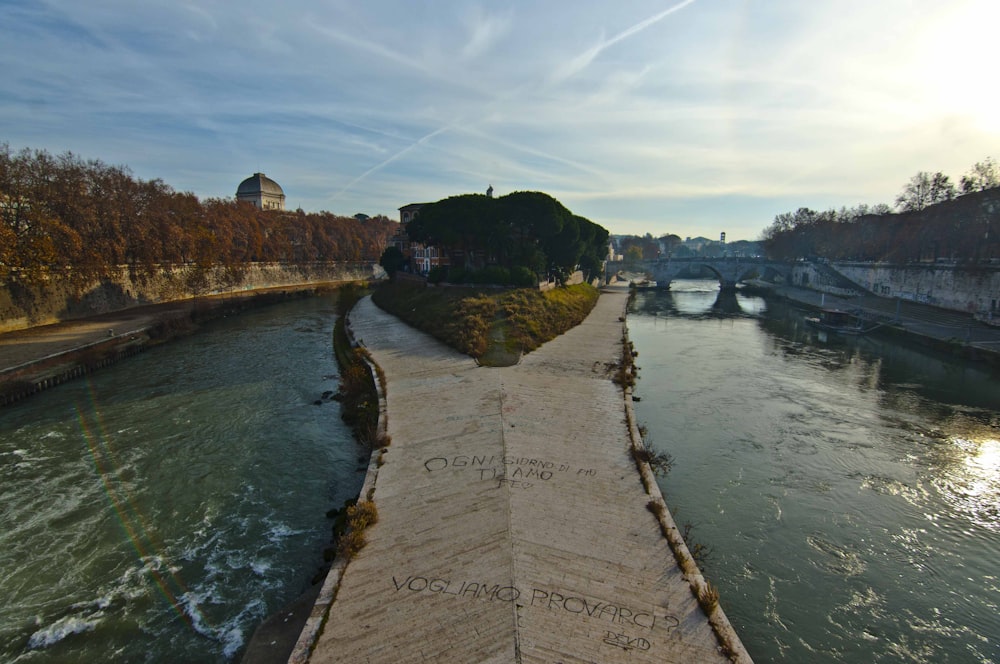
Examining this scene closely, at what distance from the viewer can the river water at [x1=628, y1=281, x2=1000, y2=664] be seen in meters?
9.59

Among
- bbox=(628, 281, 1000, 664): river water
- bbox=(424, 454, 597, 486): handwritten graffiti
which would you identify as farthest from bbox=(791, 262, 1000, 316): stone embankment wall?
bbox=(424, 454, 597, 486): handwritten graffiti

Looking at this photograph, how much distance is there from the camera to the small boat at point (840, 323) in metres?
42.2

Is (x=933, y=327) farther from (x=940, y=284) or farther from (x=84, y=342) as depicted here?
(x=84, y=342)

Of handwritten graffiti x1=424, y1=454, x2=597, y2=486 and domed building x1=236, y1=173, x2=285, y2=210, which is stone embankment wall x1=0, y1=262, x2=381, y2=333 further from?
handwritten graffiti x1=424, y1=454, x2=597, y2=486

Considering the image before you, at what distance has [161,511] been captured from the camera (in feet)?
43.2

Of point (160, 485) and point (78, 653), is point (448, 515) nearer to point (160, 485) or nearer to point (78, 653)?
point (78, 653)

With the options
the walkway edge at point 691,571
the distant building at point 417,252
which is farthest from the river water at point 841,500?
the distant building at point 417,252

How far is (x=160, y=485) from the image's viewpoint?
14430mm

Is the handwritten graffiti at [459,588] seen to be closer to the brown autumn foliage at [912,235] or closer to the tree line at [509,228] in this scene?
the tree line at [509,228]

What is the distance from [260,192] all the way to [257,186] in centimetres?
174

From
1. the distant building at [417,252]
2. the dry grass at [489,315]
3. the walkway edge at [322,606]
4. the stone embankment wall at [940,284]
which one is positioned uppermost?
the distant building at [417,252]

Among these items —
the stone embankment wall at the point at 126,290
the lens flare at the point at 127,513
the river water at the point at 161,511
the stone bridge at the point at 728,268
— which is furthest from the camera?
the stone bridge at the point at 728,268

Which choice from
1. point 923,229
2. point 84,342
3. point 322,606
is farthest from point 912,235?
point 84,342

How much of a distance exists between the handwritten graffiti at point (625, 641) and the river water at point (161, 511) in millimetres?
6679
